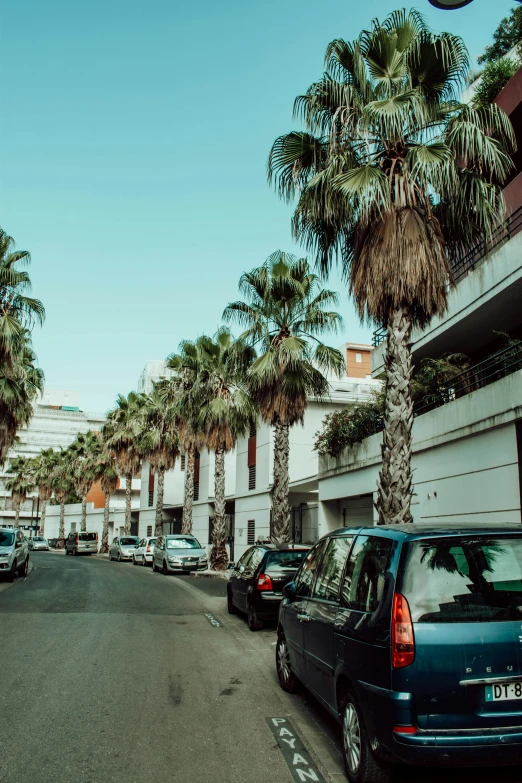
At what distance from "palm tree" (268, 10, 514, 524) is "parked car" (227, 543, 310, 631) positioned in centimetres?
190

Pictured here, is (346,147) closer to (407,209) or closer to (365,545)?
(407,209)

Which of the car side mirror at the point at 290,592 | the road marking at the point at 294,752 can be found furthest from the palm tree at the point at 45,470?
the road marking at the point at 294,752

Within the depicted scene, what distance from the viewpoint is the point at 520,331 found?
1595cm

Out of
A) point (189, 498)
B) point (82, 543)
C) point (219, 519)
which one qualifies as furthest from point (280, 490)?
point (82, 543)

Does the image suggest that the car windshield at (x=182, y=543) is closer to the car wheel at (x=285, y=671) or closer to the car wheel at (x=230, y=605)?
the car wheel at (x=230, y=605)

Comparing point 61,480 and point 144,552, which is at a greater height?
point 61,480

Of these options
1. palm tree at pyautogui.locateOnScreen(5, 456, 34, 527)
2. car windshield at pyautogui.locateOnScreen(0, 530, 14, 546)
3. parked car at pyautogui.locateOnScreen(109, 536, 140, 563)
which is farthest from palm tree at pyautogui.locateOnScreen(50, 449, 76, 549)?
car windshield at pyautogui.locateOnScreen(0, 530, 14, 546)

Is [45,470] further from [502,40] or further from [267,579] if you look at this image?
[267,579]

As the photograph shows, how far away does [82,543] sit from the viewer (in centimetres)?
5247

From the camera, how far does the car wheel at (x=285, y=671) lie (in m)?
6.83

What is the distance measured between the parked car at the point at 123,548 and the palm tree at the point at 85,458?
48.2ft

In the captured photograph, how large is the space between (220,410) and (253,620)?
16145mm

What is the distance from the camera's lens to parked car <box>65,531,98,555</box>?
171 feet

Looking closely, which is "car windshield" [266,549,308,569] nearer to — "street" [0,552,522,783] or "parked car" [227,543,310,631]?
"parked car" [227,543,310,631]
